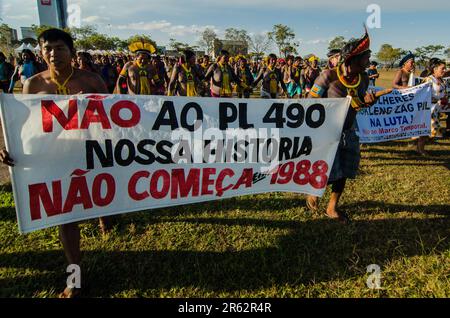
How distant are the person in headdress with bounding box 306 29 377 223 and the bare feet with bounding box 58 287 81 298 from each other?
9.24ft

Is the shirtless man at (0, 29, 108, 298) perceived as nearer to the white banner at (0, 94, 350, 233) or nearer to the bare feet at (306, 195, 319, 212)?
the white banner at (0, 94, 350, 233)

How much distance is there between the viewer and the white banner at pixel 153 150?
243 cm

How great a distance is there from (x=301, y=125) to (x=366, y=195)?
217 cm

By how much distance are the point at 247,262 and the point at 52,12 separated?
12779 cm

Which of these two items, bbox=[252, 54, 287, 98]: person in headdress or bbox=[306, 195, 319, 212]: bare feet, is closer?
bbox=[306, 195, 319, 212]: bare feet

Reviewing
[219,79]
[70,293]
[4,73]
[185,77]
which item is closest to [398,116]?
[219,79]

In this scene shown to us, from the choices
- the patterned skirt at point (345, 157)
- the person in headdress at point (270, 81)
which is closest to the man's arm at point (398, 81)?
the person in headdress at point (270, 81)

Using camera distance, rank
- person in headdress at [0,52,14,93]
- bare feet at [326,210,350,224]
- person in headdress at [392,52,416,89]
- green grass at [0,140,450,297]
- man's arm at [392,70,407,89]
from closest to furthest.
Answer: green grass at [0,140,450,297] < bare feet at [326,210,350,224] < person in headdress at [392,52,416,89] < man's arm at [392,70,407,89] < person in headdress at [0,52,14,93]

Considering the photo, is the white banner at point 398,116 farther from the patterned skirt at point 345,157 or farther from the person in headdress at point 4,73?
the person in headdress at point 4,73

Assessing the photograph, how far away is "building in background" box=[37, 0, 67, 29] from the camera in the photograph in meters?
102

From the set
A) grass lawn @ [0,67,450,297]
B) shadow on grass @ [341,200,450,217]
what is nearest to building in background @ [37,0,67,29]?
grass lawn @ [0,67,450,297]

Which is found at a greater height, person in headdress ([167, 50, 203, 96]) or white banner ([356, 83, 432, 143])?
person in headdress ([167, 50, 203, 96])

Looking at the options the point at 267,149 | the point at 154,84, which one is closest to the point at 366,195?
the point at 267,149

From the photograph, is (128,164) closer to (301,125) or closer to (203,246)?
(203,246)
